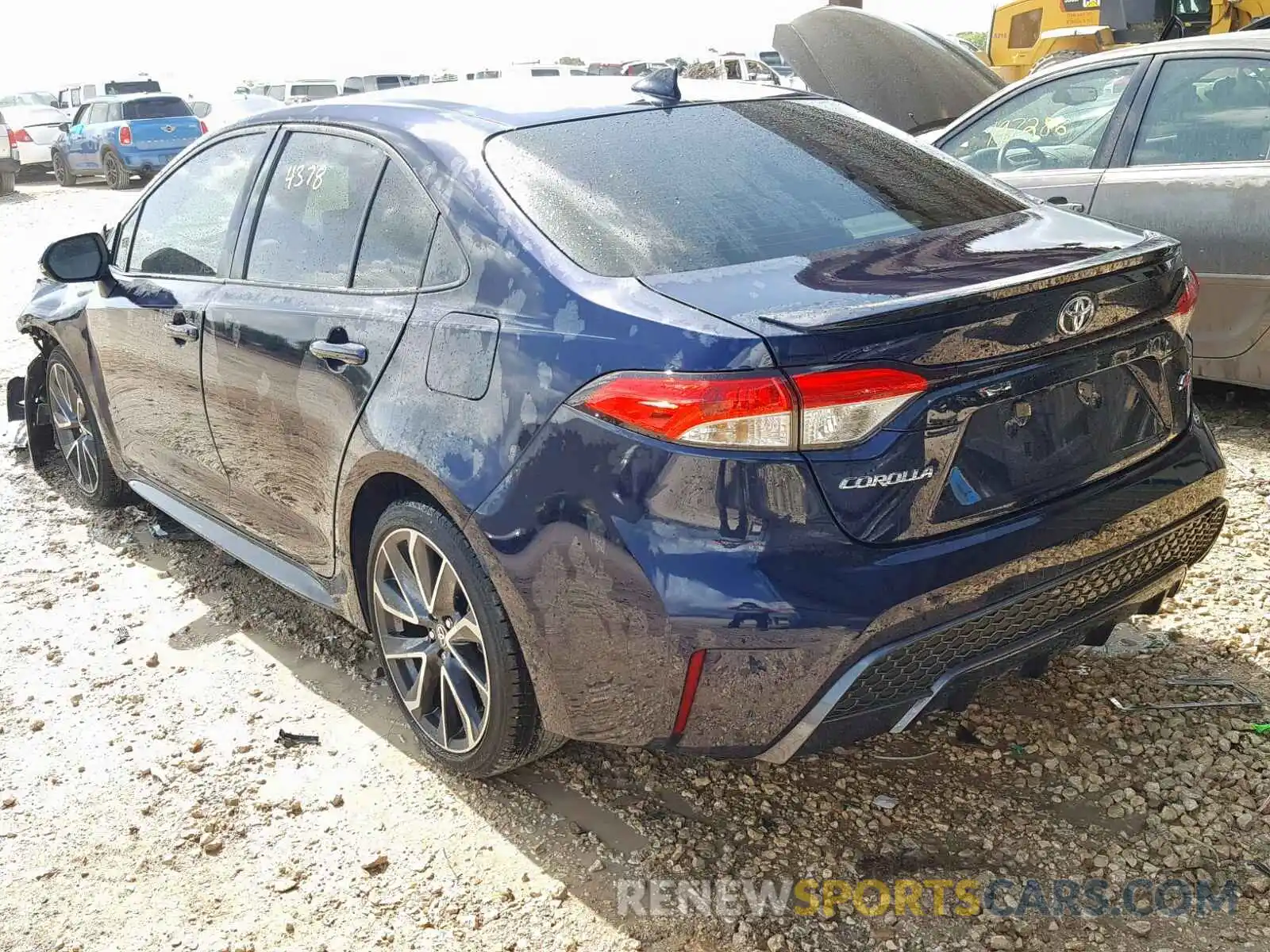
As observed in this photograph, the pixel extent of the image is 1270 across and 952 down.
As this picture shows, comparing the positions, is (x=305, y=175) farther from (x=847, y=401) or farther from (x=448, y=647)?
(x=847, y=401)

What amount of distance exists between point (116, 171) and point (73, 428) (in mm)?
17681

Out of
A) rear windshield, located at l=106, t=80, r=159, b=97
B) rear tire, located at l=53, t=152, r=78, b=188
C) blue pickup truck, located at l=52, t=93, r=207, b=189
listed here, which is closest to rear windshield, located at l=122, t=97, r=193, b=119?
blue pickup truck, located at l=52, t=93, r=207, b=189

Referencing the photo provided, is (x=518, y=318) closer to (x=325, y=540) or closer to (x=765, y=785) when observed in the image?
(x=325, y=540)

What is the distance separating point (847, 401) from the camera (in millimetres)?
2174

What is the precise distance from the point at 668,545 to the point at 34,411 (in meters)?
4.42

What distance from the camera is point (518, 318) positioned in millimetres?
2512

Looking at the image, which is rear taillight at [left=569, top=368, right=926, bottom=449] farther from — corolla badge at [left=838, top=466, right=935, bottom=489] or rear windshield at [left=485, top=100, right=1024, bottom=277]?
rear windshield at [left=485, top=100, right=1024, bottom=277]

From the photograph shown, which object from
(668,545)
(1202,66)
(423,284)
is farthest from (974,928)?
(1202,66)

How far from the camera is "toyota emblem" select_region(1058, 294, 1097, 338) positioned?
2.38m

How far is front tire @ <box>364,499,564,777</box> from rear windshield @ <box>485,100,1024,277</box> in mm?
760

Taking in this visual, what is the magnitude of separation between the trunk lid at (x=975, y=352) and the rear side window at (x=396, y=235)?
699mm

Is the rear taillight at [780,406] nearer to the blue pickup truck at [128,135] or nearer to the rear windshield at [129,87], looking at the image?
the blue pickup truck at [128,135]

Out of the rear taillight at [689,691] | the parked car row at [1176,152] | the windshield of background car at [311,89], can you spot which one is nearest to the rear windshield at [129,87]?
the windshield of background car at [311,89]

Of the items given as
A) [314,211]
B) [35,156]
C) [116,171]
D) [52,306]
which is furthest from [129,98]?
[314,211]
